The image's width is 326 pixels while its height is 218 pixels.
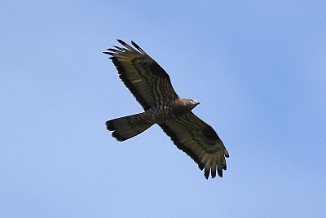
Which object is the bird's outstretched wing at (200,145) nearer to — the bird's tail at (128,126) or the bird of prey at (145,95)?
the bird of prey at (145,95)

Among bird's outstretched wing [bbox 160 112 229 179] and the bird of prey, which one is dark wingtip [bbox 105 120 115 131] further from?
→ bird's outstretched wing [bbox 160 112 229 179]

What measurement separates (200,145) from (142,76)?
3.17 meters

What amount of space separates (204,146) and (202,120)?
1031mm

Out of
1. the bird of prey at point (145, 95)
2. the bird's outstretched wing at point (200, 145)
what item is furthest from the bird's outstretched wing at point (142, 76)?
the bird's outstretched wing at point (200, 145)

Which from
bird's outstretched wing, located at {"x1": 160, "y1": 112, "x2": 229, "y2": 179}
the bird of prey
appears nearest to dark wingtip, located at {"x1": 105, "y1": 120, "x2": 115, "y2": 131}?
the bird of prey

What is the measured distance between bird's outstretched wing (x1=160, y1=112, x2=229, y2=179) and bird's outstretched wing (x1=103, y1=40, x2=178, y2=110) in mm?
1481

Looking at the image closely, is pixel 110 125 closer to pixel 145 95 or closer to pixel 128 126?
pixel 128 126

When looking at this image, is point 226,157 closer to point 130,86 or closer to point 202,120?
point 202,120

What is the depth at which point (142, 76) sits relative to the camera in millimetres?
28547

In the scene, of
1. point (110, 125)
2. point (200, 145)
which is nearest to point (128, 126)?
point (110, 125)

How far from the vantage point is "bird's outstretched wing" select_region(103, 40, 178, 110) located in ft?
92.5

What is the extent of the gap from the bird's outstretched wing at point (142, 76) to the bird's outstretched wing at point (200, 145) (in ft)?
4.86

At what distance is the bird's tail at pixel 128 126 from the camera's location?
28.2 meters

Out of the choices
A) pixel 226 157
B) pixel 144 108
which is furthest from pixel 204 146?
pixel 144 108
